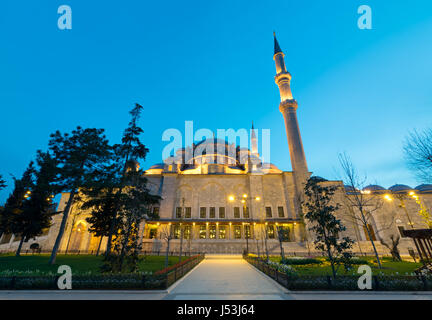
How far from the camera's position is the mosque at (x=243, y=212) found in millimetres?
32688

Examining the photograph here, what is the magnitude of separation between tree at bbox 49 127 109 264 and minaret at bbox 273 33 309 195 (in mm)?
32324

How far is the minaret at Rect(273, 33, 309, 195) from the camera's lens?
3644 cm

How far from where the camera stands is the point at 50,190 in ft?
59.2

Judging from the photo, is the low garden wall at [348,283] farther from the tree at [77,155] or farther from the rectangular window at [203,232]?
the rectangular window at [203,232]

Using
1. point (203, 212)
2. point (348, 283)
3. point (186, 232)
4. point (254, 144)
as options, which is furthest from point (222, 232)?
point (254, 144)

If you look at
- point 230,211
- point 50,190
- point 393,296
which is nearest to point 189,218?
point 230,211

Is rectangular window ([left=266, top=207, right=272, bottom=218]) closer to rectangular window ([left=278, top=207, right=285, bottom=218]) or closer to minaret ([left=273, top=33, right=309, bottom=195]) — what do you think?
rectangular window ([left=278, top=207, right=285, bottom=218])

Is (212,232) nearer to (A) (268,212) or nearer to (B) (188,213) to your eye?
(B) (188,213)

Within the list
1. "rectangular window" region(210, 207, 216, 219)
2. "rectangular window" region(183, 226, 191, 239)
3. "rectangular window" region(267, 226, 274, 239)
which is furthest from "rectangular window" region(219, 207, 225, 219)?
"rectangular window" region(267, 226, 274, 239)

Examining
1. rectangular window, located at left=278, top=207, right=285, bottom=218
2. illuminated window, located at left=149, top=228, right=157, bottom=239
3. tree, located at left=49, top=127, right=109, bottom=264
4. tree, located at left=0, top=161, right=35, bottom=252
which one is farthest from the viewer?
rectangular window, located at left=278, top=207, right=285, bottom=218

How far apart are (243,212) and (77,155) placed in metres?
28.5
